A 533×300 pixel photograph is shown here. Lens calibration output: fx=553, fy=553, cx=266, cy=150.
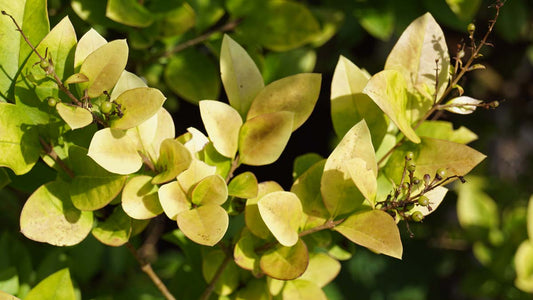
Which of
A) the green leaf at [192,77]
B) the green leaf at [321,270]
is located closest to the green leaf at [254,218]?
the green leaf at [321,270]

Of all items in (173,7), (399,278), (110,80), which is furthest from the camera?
(399,278)

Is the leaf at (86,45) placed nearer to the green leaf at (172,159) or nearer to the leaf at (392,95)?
the green leaf at (172,159)

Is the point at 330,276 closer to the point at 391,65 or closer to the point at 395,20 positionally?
the point at 391,65

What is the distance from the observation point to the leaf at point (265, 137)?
0.63m

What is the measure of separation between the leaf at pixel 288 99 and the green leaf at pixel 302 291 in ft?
0.67

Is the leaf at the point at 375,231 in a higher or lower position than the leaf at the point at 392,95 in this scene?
lower

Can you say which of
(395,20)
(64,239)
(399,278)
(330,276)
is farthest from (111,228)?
(399,278)

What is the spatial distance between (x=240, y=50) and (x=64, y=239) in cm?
30

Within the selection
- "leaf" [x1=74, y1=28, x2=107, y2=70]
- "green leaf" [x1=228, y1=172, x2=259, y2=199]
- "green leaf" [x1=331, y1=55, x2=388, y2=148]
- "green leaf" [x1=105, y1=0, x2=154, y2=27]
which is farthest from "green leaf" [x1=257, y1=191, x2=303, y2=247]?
"green leaf" [x1=105, y1=0, x2=154, y2=27]

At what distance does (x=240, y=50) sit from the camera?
26.3 inches

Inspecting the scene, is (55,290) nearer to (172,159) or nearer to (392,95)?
(172,159)

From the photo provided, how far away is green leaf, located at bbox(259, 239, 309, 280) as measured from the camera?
0.61 meters

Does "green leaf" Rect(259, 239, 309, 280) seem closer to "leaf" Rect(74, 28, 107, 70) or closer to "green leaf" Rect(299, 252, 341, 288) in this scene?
"green leaf" Rect(299, 252, 341, 288)

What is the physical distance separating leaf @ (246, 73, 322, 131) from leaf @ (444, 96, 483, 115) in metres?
0.16
